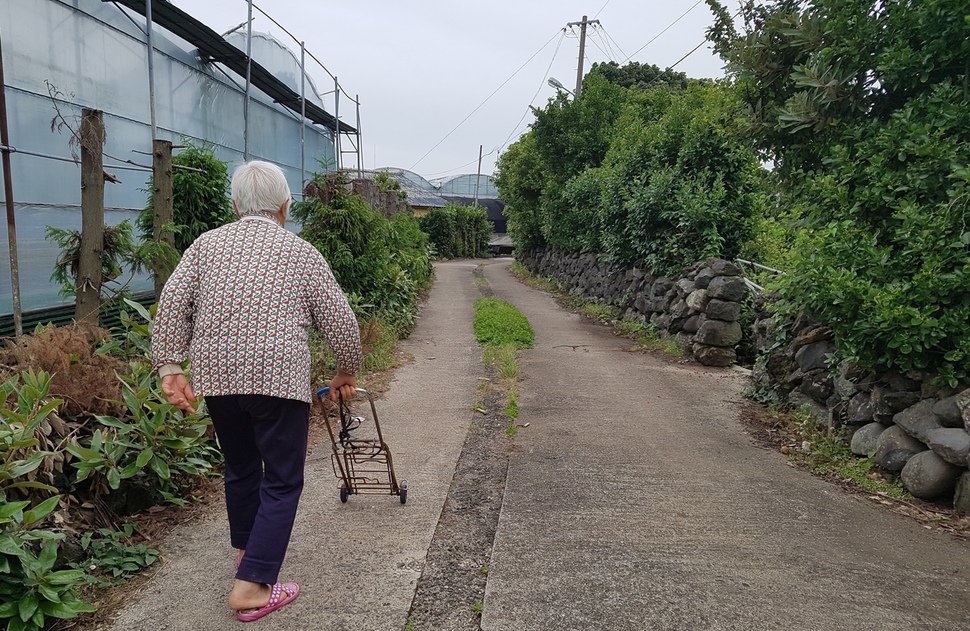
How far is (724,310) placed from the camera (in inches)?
316

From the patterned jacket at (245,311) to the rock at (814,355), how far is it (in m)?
4.05

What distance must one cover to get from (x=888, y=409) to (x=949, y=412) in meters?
0.47

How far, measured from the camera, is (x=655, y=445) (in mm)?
4801

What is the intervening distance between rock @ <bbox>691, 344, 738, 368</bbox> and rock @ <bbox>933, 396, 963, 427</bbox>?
4174 mm

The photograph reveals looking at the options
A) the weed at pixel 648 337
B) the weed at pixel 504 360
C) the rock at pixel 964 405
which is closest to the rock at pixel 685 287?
the weed at pixel 648 337

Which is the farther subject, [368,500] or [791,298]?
[791,298]

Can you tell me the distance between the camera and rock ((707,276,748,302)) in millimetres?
8088

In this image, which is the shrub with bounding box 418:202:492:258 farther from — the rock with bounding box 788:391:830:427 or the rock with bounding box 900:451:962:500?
the rock with bounding box 900:451:962:500

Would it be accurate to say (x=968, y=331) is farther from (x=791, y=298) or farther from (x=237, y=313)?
(x=237, y=313)

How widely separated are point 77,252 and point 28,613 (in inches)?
130

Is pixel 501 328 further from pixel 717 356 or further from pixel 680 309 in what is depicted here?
pixel 717 356

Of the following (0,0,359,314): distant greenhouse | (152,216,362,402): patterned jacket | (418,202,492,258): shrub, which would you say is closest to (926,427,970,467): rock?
(152,216,362,402): patterned jacket

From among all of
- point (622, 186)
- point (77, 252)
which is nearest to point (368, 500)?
point (77, 252)

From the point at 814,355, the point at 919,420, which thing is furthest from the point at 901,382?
the point at 814,355
